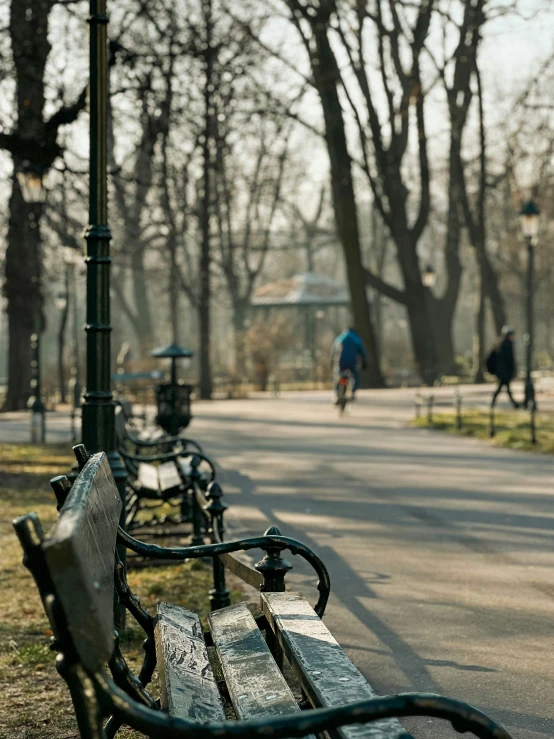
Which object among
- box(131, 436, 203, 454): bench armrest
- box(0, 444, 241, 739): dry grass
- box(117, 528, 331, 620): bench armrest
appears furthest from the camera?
box(131, 436, 203, 454): bench armrest

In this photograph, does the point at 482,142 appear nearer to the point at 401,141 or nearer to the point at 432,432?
the point at 401,141

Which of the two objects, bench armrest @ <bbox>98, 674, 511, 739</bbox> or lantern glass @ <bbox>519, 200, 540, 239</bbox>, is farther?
lantern glass @ <bbox>519, 200, 540, 239</bbox>

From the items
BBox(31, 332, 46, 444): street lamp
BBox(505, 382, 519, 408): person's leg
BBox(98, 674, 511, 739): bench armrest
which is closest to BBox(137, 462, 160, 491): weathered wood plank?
BBox(98, 674, 511, 739): bench armrest

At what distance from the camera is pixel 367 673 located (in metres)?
5.05

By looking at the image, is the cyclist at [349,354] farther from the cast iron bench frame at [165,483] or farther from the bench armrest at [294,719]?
the bench armrest at [294,719]

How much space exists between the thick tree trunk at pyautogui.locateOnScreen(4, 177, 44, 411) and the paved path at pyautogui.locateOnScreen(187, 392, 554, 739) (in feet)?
15.7

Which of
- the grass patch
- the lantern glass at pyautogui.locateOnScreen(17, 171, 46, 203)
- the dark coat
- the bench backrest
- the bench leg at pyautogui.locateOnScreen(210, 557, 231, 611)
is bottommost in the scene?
the bench leg at pyautogui.locateOnScreen(210, 557, 231, 611)

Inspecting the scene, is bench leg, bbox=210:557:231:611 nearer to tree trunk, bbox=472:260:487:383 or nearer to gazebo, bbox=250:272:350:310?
tree trunk, bbox=472:260:487:383

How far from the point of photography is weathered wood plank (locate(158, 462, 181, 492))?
27.2ft

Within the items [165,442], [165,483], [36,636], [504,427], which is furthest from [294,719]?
[504,427]

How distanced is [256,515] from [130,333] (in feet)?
259

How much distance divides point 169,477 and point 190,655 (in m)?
5.57

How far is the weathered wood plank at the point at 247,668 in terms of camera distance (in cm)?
309

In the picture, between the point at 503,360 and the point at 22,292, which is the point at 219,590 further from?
the point at 22,292
